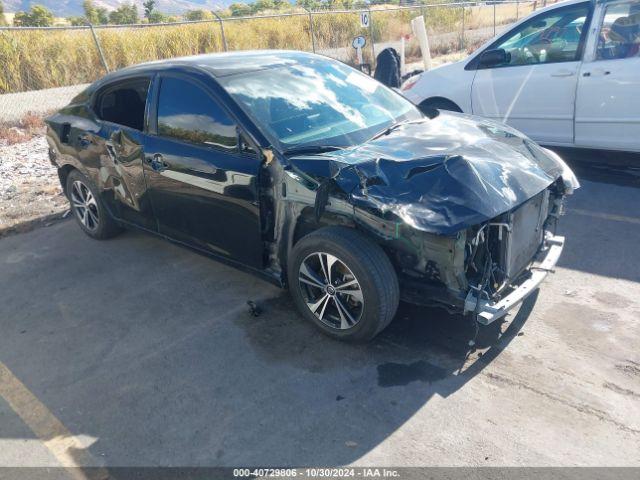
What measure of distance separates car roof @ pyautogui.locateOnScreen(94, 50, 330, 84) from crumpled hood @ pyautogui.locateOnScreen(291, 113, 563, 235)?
1154 mm

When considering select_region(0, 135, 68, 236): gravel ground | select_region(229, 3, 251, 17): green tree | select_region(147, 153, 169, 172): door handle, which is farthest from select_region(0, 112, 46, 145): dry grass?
select_region(229, 3, 251, 17): green tree

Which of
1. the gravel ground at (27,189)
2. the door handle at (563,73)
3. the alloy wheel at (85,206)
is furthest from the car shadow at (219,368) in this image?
the door handle at (563,73)

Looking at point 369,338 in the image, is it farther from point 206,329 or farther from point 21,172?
point 21,172

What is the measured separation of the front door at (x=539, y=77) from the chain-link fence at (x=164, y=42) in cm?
701

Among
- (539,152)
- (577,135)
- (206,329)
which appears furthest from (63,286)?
(577,135)

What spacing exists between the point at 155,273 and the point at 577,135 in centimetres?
464

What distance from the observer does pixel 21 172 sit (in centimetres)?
792

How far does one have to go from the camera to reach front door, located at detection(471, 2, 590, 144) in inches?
224

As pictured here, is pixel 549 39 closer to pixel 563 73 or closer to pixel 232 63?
pixel 563 73

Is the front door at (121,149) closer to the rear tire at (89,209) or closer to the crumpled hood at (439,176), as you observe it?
the rear tire at (89,209)

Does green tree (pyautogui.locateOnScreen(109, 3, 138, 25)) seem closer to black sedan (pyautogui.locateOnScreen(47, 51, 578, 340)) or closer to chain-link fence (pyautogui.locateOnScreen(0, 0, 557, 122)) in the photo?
chain-link fence (pyautogui.locateOnScreen(0, 0, 557, 122))

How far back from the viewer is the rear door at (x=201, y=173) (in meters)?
3.69

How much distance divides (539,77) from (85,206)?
5.08 meters

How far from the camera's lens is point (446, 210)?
9.80ft
